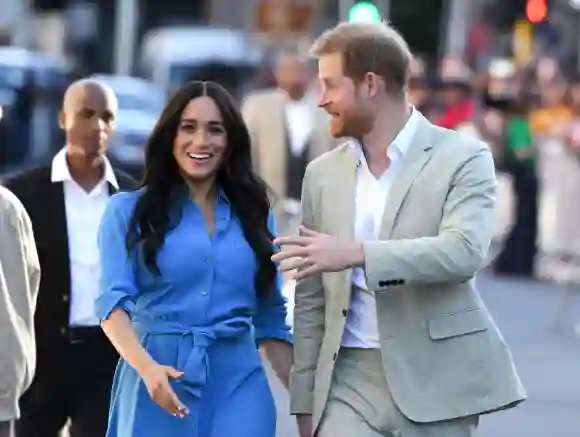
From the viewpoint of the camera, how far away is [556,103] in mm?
19859

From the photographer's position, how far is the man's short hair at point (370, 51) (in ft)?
16.5

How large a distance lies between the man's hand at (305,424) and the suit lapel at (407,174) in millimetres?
668

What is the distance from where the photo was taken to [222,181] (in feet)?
17.9

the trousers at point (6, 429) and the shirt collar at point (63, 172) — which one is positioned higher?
the shirt collar at point (63, 172)

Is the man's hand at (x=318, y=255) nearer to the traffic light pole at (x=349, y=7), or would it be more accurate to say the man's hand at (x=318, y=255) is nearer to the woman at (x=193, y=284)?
the woman at (x=193, y=284)

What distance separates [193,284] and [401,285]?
69cm

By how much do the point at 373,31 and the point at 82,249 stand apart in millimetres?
1930

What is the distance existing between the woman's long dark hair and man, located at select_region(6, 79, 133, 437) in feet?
3.92

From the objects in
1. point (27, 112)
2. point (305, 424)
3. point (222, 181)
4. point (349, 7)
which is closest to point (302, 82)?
point (222, 181)

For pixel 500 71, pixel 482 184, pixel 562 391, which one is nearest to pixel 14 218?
pixel 482 184

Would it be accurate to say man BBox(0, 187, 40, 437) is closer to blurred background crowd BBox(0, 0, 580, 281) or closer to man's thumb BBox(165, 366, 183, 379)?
man's thumb BBox(165, 366, 183, 379)

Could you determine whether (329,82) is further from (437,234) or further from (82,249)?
(82,249)

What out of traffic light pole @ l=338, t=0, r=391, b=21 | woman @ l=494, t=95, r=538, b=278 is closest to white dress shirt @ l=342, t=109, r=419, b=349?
woman @ l=494, t=95, r=538, b=278

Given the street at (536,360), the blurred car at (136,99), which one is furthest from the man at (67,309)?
the blurred car at (136,99)
